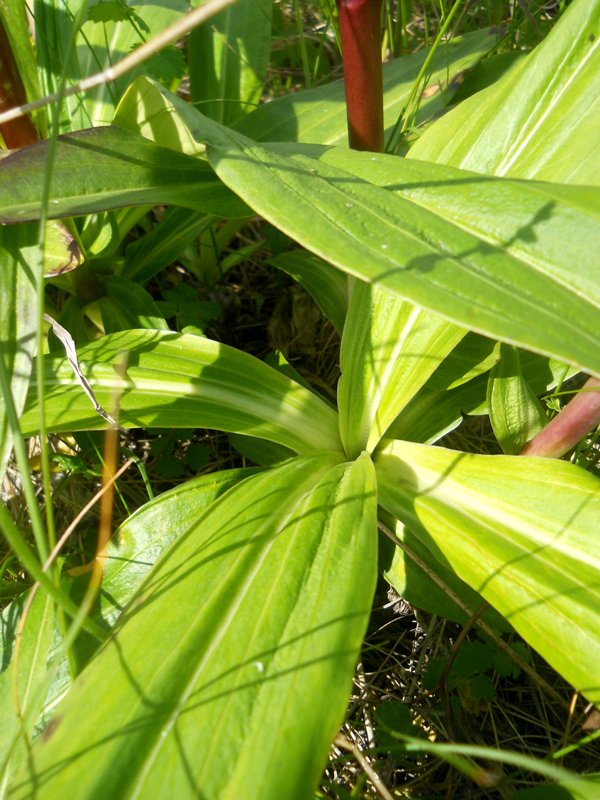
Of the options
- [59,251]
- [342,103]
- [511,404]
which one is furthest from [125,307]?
[511,404]

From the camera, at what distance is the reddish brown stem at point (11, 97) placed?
0.99 metres

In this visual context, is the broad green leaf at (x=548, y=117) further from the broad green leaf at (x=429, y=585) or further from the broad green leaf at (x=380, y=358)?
the broad green leaf at (x=429, y=585)

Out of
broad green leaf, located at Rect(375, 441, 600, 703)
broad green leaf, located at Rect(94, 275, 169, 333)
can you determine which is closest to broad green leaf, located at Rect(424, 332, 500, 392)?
broad green leaf, located at Rect(375, 441, 600, 703)

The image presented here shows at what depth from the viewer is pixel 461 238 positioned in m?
0.69

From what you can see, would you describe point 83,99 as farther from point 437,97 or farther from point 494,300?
point 494,300

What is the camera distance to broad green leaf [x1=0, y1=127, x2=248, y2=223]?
794 mm

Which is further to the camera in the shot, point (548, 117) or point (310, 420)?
point (310, 420)

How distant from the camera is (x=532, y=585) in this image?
0.77m

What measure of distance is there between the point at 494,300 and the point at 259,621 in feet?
1.18

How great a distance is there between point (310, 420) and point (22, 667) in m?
0.49

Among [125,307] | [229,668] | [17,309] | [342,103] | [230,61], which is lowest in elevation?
[229,668]

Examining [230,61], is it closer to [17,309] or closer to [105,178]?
[105,178]

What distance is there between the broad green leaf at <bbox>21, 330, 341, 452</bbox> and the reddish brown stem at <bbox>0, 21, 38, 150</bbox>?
0.33 m

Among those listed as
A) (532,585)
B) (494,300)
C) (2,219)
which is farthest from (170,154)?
(532,585)
